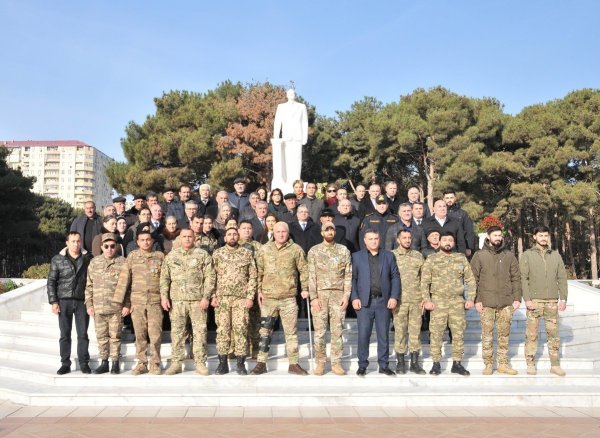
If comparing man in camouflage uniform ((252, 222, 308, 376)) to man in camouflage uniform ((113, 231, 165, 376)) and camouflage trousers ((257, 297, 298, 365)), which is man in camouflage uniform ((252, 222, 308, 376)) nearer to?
camouflage trousers ((257, 297, 298, 365))

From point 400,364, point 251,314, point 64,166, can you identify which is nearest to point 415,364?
point 400,364

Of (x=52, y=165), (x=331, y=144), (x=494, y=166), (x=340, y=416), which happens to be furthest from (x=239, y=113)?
(x=52, y=165)

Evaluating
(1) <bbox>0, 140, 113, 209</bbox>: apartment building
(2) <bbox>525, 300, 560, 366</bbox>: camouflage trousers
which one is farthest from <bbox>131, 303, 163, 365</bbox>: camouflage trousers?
(1) <bbox>0, 140, 113, 209</bbox>: apartment building

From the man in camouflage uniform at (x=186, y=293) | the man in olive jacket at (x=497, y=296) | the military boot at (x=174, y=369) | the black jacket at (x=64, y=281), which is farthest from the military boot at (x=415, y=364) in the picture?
the black jacket at (x=64, y=281)

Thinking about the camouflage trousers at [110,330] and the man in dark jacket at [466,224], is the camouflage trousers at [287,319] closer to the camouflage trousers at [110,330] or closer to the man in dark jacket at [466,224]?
the camouflage trousers at [110,330]

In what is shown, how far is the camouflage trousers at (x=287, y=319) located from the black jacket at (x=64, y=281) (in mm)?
2147

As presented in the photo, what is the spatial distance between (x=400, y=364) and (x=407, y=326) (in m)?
0.44

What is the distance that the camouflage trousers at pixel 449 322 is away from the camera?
229 inches

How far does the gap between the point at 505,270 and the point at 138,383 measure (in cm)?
431

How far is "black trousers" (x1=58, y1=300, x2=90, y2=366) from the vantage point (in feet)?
19.1

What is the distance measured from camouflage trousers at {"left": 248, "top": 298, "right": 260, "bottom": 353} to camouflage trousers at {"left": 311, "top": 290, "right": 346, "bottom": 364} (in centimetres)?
72

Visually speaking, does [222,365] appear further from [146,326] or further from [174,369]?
[146,326]
